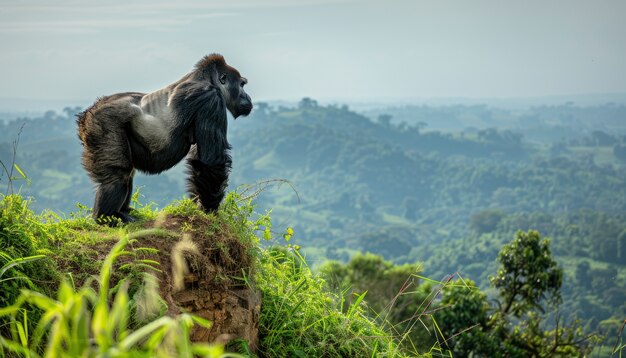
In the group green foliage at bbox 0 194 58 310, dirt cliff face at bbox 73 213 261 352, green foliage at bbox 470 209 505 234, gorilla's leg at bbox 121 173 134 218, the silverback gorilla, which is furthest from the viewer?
green foliage at bbox 470 209 505 234

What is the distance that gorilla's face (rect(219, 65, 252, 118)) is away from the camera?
17.5 ft

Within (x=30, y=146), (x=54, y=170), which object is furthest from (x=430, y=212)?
(x=30, y=146)

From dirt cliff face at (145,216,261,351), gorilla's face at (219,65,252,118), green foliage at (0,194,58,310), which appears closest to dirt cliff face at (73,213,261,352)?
dirt cliff face at (145,216,261,351)

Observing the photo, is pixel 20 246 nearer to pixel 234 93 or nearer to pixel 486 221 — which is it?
pixel 234 93

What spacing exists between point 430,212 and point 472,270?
5579cm

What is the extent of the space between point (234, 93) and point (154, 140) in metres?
0.84

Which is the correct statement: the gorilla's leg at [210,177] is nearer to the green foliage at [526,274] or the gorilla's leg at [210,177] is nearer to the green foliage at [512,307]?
the green foliage at [512,307]

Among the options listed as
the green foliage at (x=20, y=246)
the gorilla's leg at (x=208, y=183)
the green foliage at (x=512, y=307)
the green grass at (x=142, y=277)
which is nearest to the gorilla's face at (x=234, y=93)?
the gorilla's leg at (x=208, y=183)

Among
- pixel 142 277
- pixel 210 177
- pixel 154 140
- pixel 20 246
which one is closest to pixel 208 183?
pixel 210 177

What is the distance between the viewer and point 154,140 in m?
4.80

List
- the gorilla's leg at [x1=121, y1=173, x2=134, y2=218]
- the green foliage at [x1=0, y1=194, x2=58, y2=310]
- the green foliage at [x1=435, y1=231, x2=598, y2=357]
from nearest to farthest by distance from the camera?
the green foliage at [x1=0, y1=194, x2=58, y2=310] → the gorilla's leg at [x1=121, y1=173, x2=134, y2=218] → the green foliage at [x1=435, y1=231, x2=598, y2=357]

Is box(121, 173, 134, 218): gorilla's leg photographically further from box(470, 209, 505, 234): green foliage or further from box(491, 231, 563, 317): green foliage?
box(470, 209, 505, 234): green foliage

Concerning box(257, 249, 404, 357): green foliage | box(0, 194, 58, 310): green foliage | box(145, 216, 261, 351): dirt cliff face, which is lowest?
box(257, 249, 404, 357): green foliage

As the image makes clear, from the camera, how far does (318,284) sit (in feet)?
17.0
